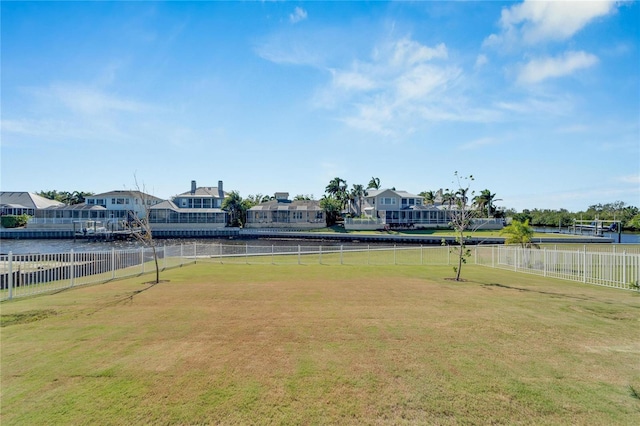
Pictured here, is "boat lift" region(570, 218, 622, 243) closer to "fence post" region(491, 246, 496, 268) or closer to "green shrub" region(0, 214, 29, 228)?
"fence post" region(491, 246, 496, 268)

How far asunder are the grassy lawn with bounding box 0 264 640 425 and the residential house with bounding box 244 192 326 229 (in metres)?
61.1

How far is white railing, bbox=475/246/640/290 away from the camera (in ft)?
45.1

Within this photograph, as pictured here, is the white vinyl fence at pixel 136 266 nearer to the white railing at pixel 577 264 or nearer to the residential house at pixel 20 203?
the white railing at pixel 577 264

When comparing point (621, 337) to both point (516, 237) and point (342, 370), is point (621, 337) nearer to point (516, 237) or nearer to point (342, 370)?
point (342, 370)

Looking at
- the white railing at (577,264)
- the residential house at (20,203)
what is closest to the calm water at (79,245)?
the residential house at (20,203)

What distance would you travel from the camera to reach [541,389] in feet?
16.0

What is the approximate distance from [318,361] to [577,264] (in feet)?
51.2

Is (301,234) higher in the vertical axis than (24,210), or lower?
lower

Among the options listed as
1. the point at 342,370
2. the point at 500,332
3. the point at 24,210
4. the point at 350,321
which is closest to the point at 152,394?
the point at 342,370

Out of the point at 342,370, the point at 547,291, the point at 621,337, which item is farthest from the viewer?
the point at 547,291

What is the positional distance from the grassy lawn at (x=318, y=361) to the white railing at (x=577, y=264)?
4.44m

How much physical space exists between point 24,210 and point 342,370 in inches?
3683

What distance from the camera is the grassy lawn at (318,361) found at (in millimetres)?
4312

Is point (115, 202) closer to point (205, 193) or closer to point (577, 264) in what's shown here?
point (205, 193)
